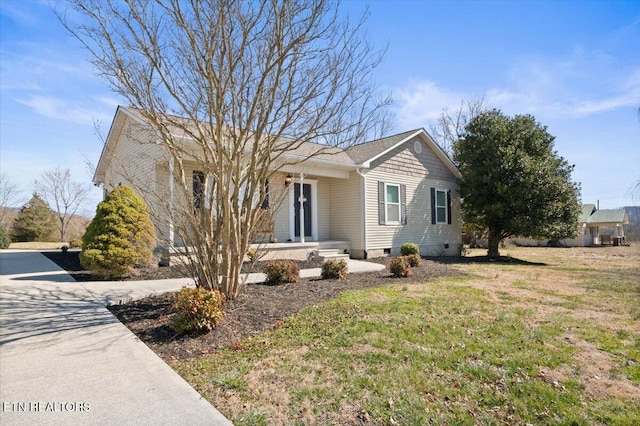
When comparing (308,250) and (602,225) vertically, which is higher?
(602,225)

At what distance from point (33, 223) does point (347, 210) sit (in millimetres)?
23634

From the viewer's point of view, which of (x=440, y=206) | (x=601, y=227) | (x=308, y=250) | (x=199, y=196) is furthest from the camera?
(x=601, y=227)

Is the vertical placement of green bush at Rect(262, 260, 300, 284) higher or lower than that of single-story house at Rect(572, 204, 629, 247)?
lower

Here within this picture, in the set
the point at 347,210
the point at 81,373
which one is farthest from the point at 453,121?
the point at 81,373

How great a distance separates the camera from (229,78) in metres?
5.42

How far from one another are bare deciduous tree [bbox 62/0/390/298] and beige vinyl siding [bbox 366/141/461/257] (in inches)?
310

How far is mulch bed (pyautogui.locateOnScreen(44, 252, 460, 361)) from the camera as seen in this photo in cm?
441

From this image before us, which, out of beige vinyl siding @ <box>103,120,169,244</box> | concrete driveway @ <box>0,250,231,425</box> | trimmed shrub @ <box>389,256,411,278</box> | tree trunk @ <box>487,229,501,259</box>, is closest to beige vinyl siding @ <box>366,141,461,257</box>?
tree trunk @ <box>487,229,501,259</box>

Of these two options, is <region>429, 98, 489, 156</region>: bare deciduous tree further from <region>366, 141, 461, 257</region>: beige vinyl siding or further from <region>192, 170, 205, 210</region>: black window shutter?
<region>192, 170, 205, 210</region>: black window shutter

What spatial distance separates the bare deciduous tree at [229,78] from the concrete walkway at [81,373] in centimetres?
179

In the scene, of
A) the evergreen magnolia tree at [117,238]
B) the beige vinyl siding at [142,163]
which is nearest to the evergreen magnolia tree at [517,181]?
the beige vinyl siding at [142,163]

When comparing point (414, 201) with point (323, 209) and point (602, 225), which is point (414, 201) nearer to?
point (323, 209)

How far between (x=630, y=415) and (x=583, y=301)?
4.85 meters

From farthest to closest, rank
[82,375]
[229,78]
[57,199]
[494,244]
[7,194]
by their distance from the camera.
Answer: [7,194], [57,199], [494,244], [229,78], [82,375]
